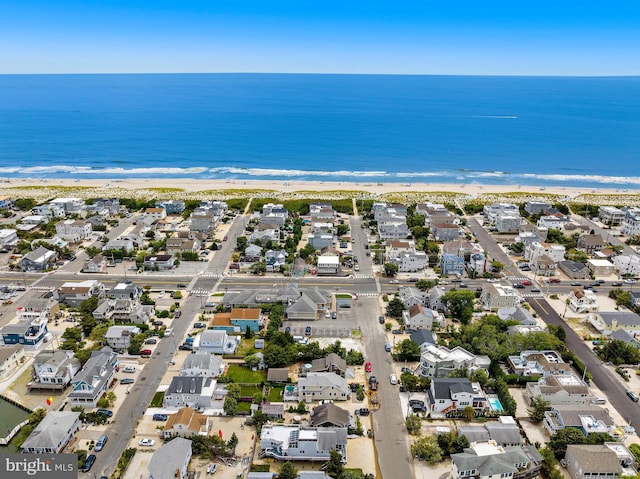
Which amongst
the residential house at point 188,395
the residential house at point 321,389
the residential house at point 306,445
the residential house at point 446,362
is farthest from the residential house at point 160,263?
the residential house at point 446,362

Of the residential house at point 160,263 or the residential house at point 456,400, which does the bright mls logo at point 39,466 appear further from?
the residential house at point 160,263

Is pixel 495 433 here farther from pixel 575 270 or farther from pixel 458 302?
pixel 575 270

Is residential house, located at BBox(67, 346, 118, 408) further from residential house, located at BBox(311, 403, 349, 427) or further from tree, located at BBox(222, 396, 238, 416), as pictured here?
residential house, located at BBox(311, 403, 349, 427)

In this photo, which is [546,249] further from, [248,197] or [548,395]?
[248,197]

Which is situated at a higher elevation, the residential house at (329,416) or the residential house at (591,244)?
the residential house at (591,244)

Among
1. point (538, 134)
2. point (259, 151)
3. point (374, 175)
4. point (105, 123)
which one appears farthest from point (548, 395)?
point (105, 123)
